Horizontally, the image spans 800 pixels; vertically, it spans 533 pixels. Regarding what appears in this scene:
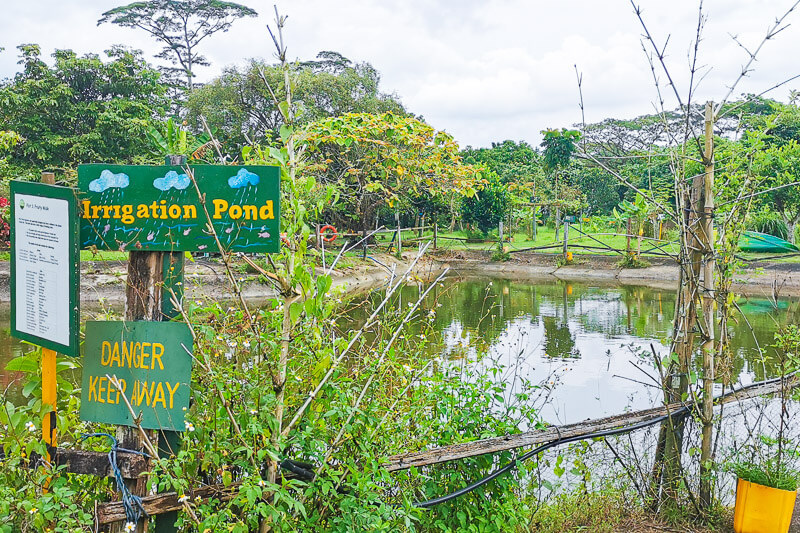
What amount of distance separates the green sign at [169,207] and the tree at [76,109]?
57.6 ft

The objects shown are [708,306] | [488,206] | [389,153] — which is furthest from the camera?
[488,206]

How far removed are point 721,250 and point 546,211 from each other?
2299cm

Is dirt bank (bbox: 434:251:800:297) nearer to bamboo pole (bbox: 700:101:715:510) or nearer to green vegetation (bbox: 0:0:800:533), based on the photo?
green vegetation (bbox: 0:0:800:533)

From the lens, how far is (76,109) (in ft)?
62.9

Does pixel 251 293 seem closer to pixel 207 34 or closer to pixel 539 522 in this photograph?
pixel 539 522

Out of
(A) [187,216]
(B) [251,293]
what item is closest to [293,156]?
(A) [187,216]

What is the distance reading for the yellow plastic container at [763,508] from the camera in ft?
9.38

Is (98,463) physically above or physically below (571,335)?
above

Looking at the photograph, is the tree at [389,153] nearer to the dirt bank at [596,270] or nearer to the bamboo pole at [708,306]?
the bamboo pole at [708,306]

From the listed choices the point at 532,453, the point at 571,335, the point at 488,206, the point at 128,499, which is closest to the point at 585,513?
the point at 532,453

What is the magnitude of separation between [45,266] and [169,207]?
41 cm

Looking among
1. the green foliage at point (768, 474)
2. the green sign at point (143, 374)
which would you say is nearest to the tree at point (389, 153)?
the green sign at point (143, 374)

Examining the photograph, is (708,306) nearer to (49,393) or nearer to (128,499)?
(128,499)

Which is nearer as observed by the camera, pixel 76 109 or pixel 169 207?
pixel 169 207
